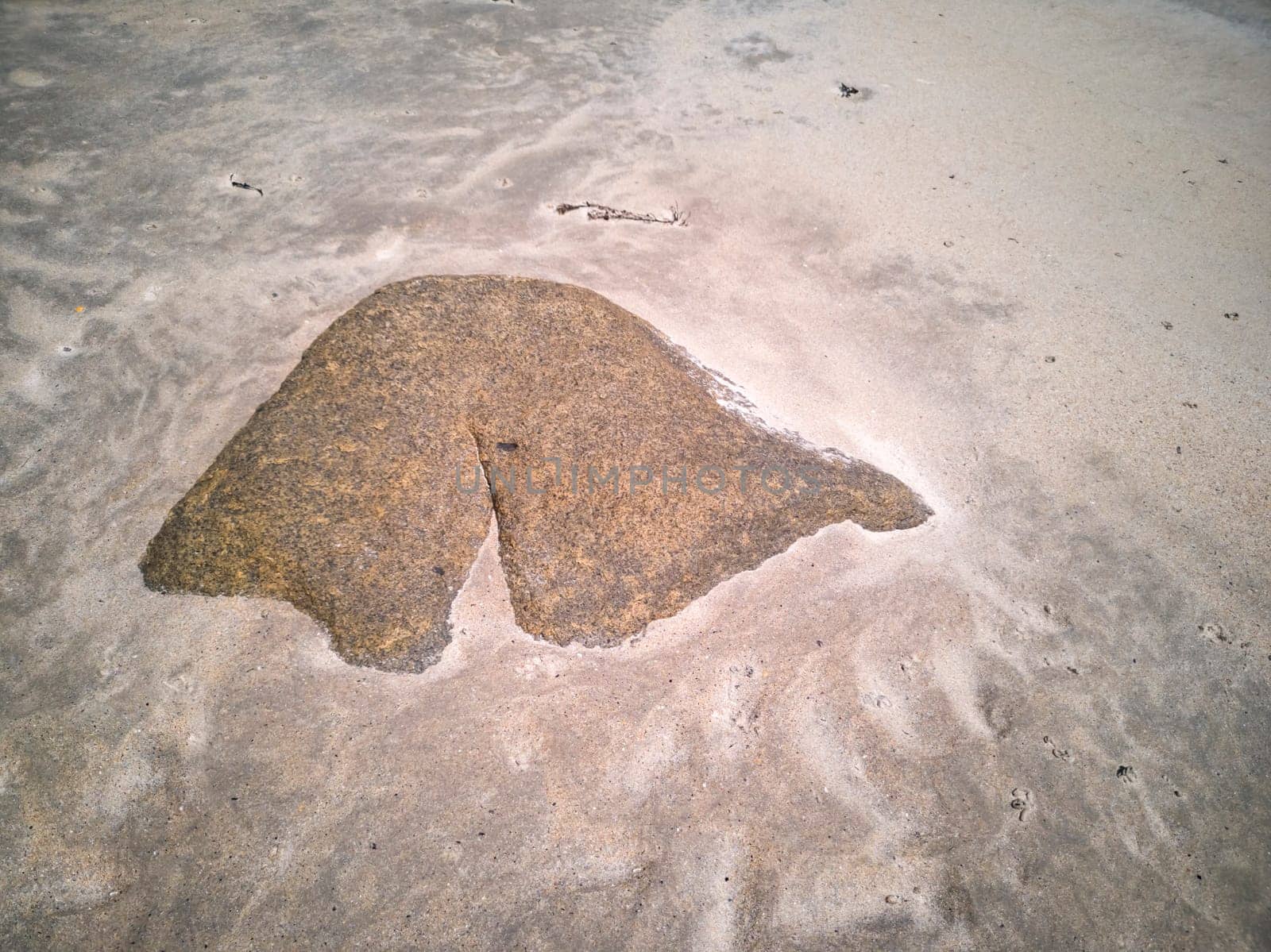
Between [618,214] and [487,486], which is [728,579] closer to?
[487,486]

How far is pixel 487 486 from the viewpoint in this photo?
204cm

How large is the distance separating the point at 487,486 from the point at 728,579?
636 mm

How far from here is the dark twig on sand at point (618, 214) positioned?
3.08 metres

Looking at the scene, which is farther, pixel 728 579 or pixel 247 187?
pixel 247 187

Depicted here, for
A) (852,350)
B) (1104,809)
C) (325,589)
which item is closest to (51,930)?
(325,589)

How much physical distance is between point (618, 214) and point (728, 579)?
1.66m

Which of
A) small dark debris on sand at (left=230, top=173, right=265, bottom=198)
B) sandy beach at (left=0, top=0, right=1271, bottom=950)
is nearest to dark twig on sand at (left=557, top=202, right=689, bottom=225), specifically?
sandy beach at (left=0, top=0, right=1271, bottom=950)

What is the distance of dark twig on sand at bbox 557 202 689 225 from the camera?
3084 millimetres

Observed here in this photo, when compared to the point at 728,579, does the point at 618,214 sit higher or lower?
higher

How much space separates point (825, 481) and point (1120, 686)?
0.83 m

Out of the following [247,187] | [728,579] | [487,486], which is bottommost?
[728,579]

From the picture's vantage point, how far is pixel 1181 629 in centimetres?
205

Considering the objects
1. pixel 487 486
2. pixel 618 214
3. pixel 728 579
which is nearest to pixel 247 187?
pixel 618 214

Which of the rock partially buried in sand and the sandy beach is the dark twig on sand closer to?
the sandy beach
